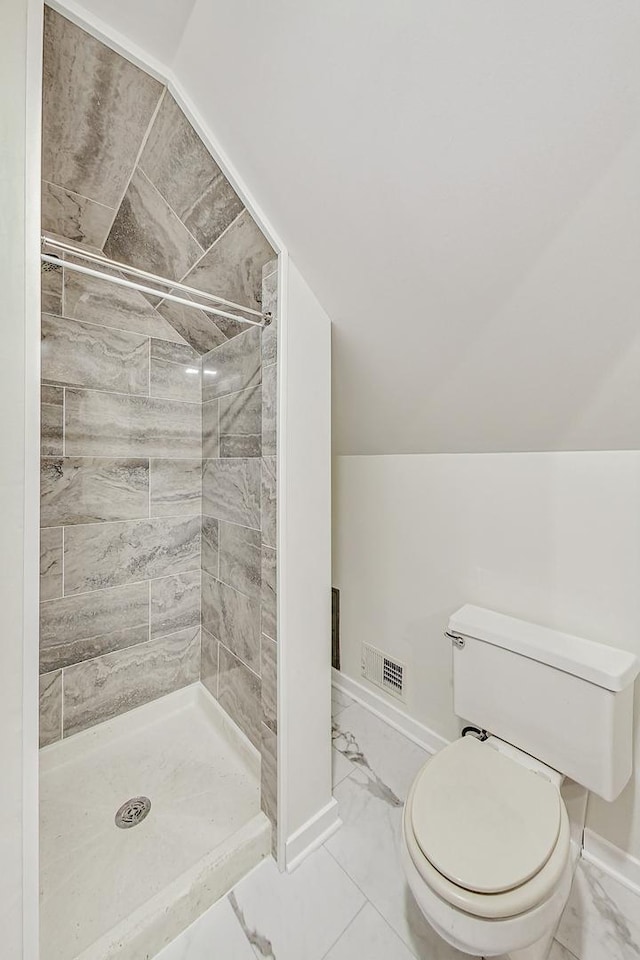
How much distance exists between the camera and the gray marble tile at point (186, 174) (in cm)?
111

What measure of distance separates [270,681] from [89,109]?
1.75 m

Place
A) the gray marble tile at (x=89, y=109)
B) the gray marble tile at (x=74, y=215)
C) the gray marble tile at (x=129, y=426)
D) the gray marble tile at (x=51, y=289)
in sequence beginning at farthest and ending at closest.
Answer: the gray marble tile at (x=129, y=426)
the gray marble tile at (x=51, y=289)
the gray marble tile at (x=74, y=215)
the gray marble tile at (x=89, y=109)

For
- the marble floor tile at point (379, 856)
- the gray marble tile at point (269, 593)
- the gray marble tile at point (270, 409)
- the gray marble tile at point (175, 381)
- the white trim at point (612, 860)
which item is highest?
the gray marble tile at point (175, 381)

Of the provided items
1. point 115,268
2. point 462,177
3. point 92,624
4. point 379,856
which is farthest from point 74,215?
point 379,856

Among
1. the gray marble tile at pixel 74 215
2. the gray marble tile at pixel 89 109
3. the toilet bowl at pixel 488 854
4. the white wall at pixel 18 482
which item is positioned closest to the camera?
the white wall at pixel 18 482

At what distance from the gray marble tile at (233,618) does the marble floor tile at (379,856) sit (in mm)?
613

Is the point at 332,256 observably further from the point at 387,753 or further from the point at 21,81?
the point at 387,753

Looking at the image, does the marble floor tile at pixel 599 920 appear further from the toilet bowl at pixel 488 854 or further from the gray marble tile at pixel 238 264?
the gray marble tile at pixel 238 264

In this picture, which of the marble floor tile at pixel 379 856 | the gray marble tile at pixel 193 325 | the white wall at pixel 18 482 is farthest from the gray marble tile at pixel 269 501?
the marble floor tile at pixel 379 856

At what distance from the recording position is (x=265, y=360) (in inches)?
48.8

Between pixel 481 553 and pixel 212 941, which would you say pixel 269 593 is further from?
pixel 212 941

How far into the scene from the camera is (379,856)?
1.28m

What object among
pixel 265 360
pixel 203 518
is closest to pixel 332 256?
pixel 265 360

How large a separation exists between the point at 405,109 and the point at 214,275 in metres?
0.89
